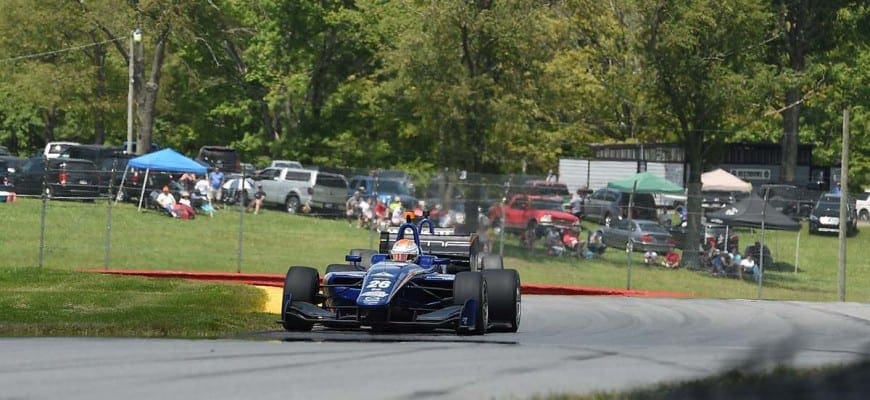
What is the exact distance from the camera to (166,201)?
36781mm

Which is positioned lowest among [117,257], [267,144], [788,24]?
[117,257]

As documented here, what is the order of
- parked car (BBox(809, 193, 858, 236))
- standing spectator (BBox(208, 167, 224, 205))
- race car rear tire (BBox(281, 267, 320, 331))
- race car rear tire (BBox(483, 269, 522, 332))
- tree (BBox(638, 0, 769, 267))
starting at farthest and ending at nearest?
tree (BBox(638, 0, 769, 267)) → standing spectator (BBox(208, 167, 224, 205)) → parked car (BBox(809, 193, 858, 236)) → race car rear tire (BBox(483, 269, 522, 332)) → race car rear tire (BBox(281, 267, 320, 331))

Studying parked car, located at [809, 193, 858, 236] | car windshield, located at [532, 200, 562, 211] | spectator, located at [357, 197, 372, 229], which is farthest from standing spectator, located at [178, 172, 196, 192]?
parked car, located at [809, 193, 858, 236]

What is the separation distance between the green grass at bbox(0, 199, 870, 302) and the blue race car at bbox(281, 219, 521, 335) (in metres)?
15.4

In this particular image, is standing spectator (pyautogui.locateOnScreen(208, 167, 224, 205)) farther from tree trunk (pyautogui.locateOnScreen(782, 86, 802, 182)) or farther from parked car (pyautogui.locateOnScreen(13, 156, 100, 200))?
tree trunk (pyautogui.locateOnScreen(782, 86, 802, 182))

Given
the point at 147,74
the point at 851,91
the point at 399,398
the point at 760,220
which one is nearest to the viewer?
the point at 399,398

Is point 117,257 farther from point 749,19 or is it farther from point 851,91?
point 851,91

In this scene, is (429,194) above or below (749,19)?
below

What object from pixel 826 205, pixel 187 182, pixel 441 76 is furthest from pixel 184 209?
pixel 826 205

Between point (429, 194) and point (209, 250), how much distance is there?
5802mm

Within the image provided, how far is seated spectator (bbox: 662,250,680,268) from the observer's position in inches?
1344

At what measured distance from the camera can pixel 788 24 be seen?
51.9m

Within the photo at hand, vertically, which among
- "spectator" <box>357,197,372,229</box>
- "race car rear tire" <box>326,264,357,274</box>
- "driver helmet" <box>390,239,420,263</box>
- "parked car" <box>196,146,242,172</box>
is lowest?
"race car rear tire" <box>326,264,357,274</box>

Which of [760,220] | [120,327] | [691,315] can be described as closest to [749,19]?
[760,220]
